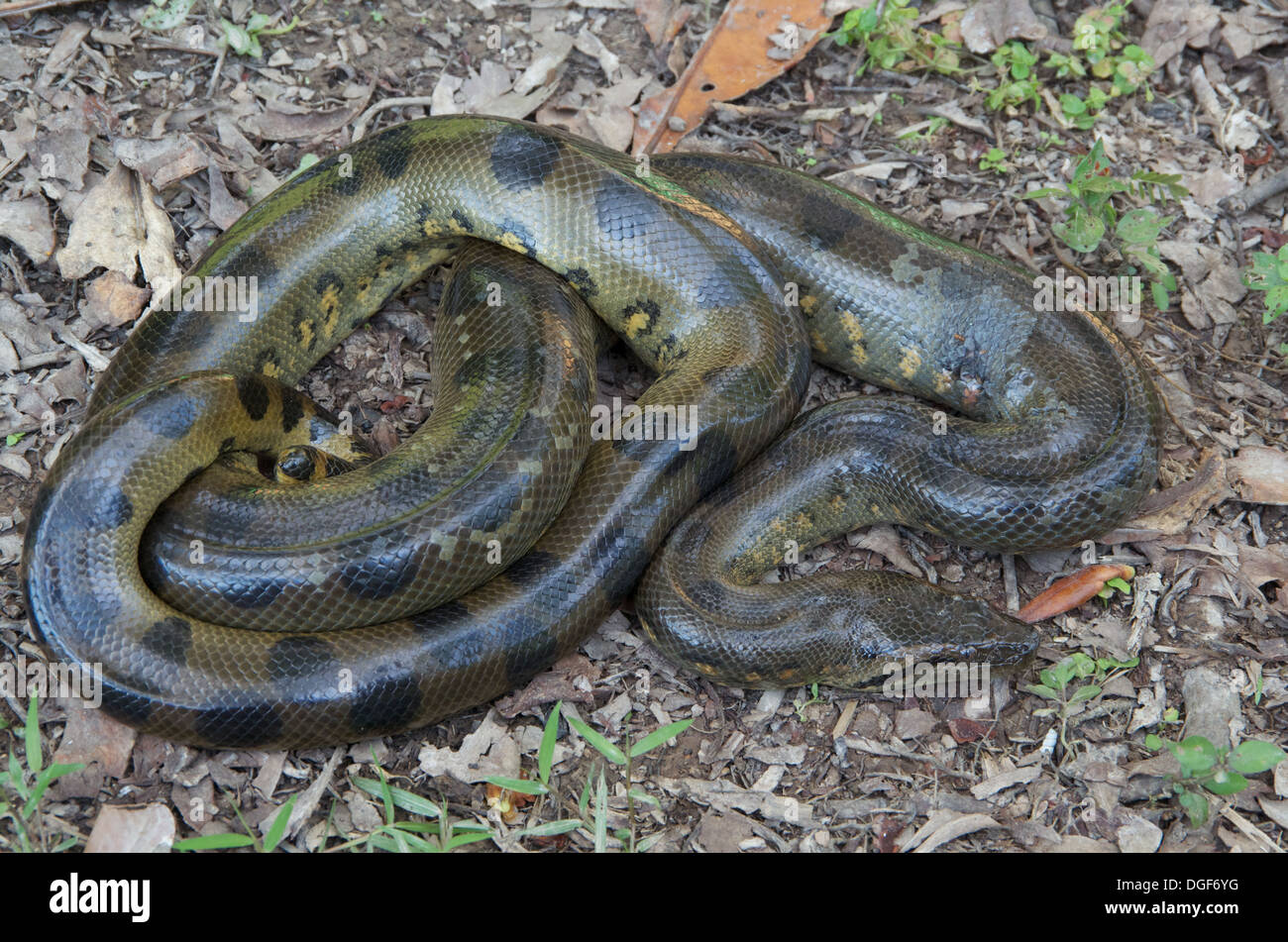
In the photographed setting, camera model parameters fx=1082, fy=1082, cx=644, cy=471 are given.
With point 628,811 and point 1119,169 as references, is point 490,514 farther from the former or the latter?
point 1119,169

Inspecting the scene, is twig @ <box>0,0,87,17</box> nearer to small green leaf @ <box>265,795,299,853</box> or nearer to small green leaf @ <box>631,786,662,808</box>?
small green leaf @ <box>265,795,299,853</box>

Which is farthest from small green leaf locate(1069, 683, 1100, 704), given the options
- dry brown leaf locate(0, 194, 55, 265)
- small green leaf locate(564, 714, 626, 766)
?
dry brown leaf locate(0, 194, 55, 265)

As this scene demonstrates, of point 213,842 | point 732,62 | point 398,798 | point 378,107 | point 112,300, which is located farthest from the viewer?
point 732,62

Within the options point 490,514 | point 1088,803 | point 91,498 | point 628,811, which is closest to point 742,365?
point 490,514

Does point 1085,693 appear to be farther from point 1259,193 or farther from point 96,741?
point 96,741

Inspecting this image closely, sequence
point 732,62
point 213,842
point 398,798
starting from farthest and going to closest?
point 732,62, point 398,798, point 213,842

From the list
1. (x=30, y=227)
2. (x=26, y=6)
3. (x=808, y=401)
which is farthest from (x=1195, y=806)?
(x=26, y=6)

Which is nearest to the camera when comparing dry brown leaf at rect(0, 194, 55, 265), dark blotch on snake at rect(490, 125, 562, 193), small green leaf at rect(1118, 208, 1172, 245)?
dark blotch on snake at rect(490, 125, 562, 193)
